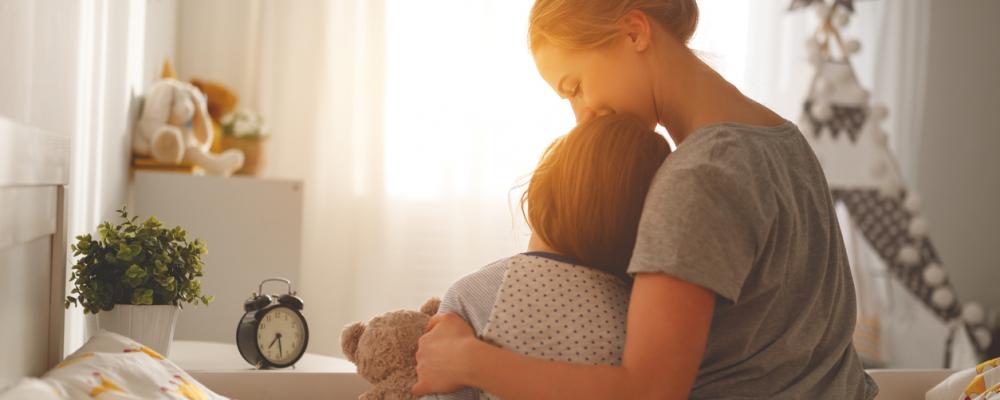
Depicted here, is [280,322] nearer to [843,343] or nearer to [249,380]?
[249,380]

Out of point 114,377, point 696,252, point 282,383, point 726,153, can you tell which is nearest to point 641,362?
point 696,252

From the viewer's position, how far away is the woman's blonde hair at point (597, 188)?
37.4 inches

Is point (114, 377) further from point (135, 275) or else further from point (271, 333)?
point (271, 333)

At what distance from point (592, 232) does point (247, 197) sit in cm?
181

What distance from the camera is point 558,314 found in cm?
95

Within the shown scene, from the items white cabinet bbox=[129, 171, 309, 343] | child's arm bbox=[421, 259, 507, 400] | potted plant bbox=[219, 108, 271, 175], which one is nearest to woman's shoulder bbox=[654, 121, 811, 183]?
child's arm bbox=[421, 259, 507, 400]

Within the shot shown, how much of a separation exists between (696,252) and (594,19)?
308 mm

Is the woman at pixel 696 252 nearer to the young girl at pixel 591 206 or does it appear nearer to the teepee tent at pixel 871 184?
the young girl at pixel 591 206

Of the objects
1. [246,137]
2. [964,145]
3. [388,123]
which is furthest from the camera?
[964,145]

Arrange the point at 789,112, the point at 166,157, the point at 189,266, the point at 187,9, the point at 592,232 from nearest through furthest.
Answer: the point at 592,232
the point at 189,266
the point at 166,157
the point at 187,9
the point at 789,112

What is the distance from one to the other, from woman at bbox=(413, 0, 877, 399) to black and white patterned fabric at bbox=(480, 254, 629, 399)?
0.12ft

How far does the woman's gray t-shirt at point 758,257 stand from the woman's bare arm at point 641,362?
0.8 inches

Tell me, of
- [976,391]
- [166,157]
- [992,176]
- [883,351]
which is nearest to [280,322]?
[976,391]

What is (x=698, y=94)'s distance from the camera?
1009 millimetres
